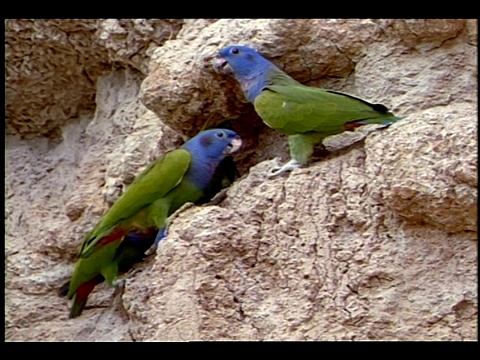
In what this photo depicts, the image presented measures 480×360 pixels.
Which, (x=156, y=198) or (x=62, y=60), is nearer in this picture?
(x=156, y=198)

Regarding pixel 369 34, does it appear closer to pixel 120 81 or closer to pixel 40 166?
pixel 120 81

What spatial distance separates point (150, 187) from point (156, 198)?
0.11ft

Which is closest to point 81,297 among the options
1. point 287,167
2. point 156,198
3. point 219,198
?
point 156,198

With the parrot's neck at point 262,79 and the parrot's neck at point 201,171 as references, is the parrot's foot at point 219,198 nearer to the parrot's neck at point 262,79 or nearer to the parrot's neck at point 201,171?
the parrot's neck at point 201,171

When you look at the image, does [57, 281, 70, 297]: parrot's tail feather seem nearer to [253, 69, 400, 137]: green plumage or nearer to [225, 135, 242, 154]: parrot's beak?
[225, 135, 242, 154]: parrot's beak

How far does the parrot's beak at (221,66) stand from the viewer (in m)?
2.93

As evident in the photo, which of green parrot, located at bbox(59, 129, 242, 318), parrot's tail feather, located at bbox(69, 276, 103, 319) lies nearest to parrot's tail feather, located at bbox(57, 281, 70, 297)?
parrot's tail feather, located at bbox(69, 276, 103, 319)

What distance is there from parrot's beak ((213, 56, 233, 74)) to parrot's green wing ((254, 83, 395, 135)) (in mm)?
130

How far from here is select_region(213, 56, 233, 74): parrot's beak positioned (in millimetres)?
2932

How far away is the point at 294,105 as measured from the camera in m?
2.78

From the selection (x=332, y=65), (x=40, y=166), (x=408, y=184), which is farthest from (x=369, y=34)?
(x=40, y=166)

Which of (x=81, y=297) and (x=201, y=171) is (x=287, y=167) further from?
(x=81, y=297)

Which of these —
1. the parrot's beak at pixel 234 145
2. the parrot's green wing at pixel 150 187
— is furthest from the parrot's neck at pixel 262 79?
the parrot's green wing at pixel 150 187

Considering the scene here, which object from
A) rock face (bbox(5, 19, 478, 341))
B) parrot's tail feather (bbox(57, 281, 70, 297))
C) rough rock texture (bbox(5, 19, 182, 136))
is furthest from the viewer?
rough rock texture (bbox(5, 19, 182, 136))
